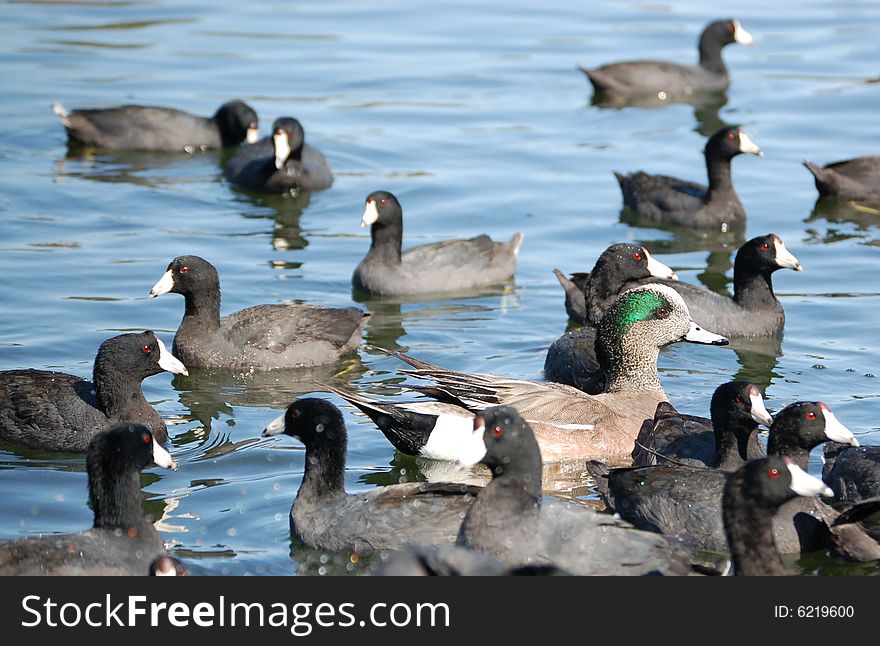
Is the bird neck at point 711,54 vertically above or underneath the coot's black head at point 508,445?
above

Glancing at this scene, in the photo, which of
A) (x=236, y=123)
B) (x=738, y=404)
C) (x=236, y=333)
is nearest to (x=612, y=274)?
(x=236, y=333)

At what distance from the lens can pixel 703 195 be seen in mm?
17875

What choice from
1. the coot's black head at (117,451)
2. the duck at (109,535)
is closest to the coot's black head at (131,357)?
the duck at (109,535)

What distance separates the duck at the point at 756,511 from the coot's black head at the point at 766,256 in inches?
251

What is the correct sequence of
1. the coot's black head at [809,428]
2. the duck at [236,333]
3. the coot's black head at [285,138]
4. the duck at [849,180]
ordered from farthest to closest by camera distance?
the duck at [849,180]
the coot's black head at [285,138]
the duck at [236,333]
the coot's black head at [809,428]

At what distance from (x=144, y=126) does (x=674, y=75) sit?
847 centimetres

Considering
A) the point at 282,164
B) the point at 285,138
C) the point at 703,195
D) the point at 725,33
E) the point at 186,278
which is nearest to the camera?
the point at 186,278

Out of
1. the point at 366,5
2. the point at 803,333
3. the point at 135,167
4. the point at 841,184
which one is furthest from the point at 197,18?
the point at 803,333

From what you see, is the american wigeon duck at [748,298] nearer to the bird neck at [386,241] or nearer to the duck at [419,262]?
the duck at [419,262]

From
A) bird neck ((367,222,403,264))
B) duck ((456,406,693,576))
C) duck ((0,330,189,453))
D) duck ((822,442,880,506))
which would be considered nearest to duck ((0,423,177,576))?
duck ((456,406,693,576))

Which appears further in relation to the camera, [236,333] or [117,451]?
[236,333]

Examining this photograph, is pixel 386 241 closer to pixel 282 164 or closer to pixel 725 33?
pixel 282 164

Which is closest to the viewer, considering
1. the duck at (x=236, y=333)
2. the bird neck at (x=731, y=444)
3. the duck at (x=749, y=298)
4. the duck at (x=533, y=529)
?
the duck at (x=533, y=529)

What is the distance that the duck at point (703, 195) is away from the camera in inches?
695
